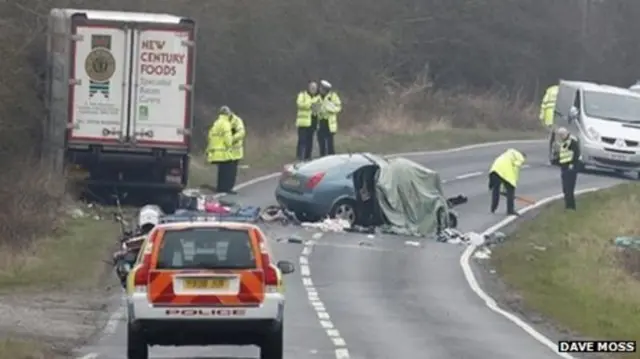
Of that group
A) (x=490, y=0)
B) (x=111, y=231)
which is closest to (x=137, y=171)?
(x=111, y=231)

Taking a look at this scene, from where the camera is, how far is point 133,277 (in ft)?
51.4

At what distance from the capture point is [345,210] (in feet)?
103

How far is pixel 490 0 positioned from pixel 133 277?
53.3m

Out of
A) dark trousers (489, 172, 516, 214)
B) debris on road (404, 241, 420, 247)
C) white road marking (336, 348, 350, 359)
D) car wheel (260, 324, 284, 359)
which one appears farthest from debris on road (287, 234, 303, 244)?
car wheel (260, 324, 284, 359)

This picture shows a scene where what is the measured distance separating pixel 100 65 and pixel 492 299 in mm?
9363

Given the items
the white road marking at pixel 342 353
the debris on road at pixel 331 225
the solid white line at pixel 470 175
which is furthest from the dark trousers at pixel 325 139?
the white road marking at pixel 342 353

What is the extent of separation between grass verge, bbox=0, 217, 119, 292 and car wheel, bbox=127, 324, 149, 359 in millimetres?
7788

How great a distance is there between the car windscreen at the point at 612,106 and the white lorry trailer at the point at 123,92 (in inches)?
639

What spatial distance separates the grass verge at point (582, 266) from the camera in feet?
74.4

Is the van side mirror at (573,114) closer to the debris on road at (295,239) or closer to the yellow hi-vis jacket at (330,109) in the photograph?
the yellow hi-vis jacket at (330,109)

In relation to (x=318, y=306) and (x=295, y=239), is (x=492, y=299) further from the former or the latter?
(x=295, y=239)

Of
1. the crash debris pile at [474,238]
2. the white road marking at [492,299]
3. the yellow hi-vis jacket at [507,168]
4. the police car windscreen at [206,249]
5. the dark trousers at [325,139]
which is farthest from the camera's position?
the dark trousers at [325,139]

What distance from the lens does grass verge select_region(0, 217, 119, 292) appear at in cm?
2400

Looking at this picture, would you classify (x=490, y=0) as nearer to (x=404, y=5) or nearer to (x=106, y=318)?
(x=404, y=5)
